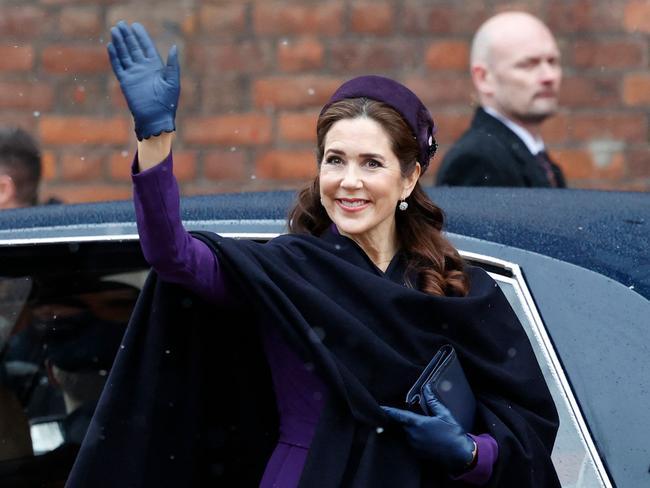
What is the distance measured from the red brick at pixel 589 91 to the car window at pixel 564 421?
11.0 ft

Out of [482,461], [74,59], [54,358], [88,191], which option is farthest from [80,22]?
[482,461]

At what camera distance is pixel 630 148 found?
597cm

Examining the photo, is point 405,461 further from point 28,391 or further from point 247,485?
point 28,391

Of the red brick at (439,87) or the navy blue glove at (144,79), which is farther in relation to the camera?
the red brick at (439,87)

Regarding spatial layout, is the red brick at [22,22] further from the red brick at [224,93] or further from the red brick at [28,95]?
the red brick at [224,93]

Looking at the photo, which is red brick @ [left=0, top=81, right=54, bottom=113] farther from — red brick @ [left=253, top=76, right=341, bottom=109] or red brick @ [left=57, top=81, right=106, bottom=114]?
red brick @ [left=253, top=76, right=341, bottom=109]

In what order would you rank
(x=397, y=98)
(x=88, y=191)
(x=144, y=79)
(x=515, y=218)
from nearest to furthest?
(x=144, y=79) → (x=397, y=98) → (x=515, y=218) → (x=88, y=191)

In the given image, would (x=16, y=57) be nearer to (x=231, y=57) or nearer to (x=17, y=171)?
(x=231, y=57)

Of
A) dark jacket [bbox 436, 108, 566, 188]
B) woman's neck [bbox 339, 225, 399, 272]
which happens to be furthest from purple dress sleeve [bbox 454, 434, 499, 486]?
dark jacket [bbox 436, 108, 566, 188]

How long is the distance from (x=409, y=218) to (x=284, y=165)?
10.8 ft

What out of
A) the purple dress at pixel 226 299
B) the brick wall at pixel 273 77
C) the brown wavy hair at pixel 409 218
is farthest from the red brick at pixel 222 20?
the purple dress at pixel 226 299

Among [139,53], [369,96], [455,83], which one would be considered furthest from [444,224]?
[455,83]

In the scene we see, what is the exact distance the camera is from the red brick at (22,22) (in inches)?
234

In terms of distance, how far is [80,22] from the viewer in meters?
5.95
